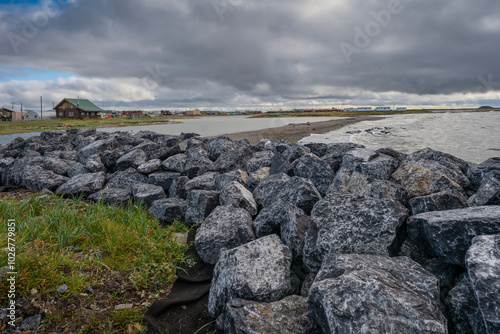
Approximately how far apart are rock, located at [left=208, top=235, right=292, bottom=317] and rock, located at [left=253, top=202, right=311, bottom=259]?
0.55ft

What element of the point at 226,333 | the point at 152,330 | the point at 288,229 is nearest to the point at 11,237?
the point at 152,330

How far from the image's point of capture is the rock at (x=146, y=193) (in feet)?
18.6

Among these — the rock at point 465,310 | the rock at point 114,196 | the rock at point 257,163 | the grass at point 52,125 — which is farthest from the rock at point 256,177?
the grass at point 52,125

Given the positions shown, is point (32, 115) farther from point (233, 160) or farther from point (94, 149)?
point (233, 160)

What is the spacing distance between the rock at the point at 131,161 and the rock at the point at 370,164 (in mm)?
5096

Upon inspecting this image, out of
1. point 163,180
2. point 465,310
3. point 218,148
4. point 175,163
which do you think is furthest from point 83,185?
point 465,310

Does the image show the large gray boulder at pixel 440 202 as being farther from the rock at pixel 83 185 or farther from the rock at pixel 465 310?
the rock at pixel 83 185

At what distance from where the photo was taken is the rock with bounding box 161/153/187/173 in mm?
6943

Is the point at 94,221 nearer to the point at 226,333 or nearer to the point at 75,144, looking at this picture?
the point at 226,333

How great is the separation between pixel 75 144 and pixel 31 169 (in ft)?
13.8

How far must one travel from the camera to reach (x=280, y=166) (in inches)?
220

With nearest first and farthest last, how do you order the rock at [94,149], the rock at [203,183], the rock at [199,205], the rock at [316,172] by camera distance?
the rock at [199,205]
the rock at [316,172]
the rock at [203,183]
the rock at [94,149]

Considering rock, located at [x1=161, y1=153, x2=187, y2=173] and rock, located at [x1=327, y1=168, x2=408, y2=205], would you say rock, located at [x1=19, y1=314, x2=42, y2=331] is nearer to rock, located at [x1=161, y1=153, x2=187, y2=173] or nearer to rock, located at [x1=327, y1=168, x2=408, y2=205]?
rock, located at [x1=327, y1=168, x2=408, y2=205]

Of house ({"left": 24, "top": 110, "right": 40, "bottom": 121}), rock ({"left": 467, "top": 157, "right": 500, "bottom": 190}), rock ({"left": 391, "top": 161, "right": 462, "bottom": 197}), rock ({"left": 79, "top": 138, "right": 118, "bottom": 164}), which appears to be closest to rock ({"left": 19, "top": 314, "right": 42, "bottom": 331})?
rock ({"left": 391, "top": 161, "right": 462, "bottom": 197})
